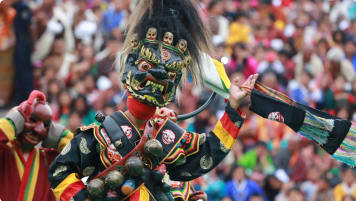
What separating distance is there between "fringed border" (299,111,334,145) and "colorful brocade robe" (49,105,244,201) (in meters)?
0.50

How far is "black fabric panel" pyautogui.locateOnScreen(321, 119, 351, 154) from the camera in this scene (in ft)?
20.7

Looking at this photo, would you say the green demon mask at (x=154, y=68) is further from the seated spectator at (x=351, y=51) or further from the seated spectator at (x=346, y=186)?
the seated spectator at (x=351, y=51)

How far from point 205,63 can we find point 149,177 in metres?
1.00

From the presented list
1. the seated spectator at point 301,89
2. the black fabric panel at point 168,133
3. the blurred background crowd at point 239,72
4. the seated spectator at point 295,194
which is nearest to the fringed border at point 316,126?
the black fabric panel at point 168,133

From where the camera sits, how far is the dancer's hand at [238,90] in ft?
20.3

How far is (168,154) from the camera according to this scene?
6.24m

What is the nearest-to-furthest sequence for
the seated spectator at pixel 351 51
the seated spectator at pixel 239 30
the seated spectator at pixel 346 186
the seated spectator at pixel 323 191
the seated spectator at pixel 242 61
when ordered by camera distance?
1. the seated spectator at pixel 346 186
2. the seated spectator at pixel 323 191
3. the seated spectator at pixel 242 61
4. the seated spectator at pixel 351 51
5. the seated spectator at pixel 239 30

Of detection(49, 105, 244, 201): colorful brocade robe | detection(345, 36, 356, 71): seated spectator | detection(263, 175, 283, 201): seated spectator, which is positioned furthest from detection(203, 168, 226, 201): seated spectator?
detection(49, 105, 244, 201): colorful brocade robe

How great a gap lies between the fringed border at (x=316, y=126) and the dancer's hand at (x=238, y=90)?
18.3 inches

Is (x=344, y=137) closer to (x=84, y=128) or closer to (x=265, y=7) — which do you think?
(x=84, y=128)

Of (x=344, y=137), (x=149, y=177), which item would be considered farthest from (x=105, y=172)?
(x=344, y=137)

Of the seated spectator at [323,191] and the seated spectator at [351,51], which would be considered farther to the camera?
the seated spectator at [351,51]

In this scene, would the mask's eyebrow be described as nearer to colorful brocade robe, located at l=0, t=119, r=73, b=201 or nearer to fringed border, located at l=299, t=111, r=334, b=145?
fringed border, located at l=299, t=111, r=334, b=145

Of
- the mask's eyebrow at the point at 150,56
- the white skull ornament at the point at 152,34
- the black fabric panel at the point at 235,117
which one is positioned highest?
the white skull ornament at the point at 152,34
